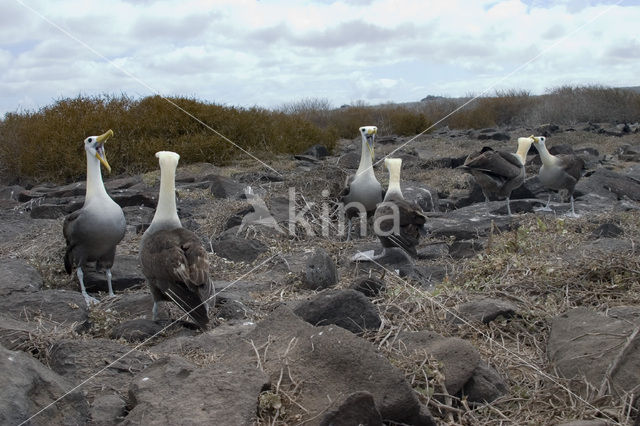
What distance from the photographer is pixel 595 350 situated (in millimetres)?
3381

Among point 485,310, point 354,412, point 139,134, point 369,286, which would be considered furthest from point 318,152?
point 354,412

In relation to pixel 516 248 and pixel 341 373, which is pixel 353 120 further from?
pixel 341 373

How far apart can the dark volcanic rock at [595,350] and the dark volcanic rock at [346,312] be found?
986mm

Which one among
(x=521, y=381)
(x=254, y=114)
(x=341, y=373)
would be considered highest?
(x=254, y=114)

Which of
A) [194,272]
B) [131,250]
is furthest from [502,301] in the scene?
[131,250]

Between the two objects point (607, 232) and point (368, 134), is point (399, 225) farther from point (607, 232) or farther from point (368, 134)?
point (368, 134)

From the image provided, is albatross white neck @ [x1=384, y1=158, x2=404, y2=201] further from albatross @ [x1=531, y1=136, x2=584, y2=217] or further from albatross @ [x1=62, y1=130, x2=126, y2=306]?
albatross @ [x1=531, y1=136, x2=584, y2=217]

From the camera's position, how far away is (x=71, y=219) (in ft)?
20.8

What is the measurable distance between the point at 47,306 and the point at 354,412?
3.00 metres

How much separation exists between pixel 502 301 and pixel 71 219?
13.1 ft

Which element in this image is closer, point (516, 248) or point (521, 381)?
point (521, 381)

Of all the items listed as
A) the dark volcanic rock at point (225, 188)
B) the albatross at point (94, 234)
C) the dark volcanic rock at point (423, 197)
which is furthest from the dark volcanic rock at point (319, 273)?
the dark volcanic rock at point (225, 188)

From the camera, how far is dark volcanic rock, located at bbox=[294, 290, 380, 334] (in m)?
3.96

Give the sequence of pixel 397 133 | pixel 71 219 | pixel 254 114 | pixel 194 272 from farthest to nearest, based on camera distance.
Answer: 1. pixel 397 133
2. pixel 254 114
3. pixel 71 219
4. pixel 194 272
